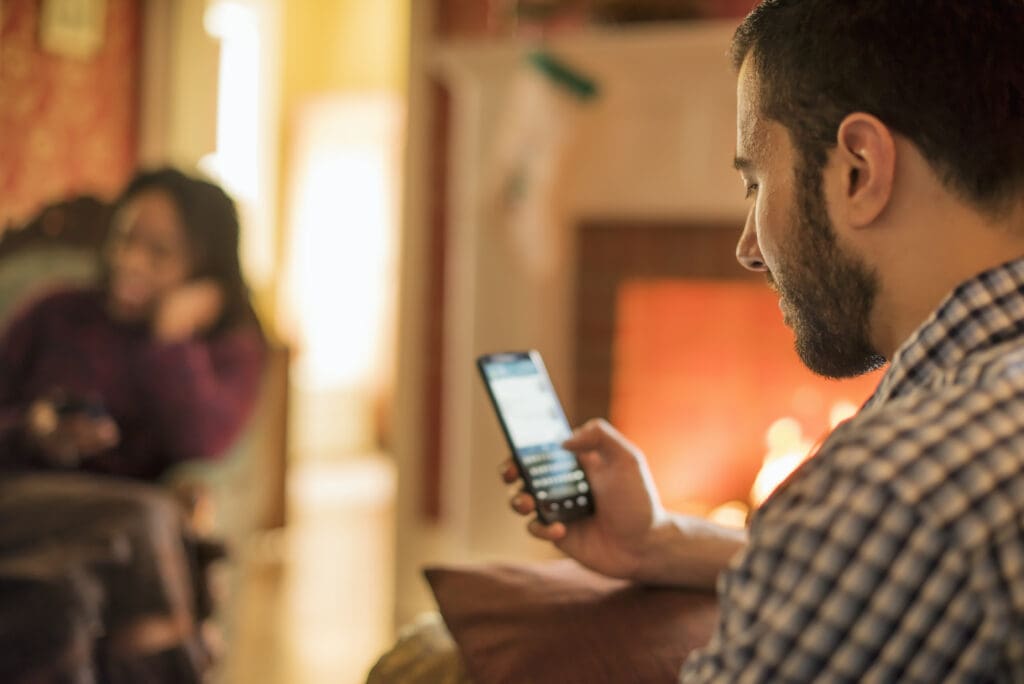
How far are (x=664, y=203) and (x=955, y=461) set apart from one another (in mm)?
2470

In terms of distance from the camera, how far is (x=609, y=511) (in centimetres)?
98

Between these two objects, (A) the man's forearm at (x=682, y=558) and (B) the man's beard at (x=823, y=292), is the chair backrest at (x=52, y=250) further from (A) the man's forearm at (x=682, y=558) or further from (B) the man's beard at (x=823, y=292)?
(B) the man's beard at (x=823, y=292)

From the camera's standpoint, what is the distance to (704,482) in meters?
2.97

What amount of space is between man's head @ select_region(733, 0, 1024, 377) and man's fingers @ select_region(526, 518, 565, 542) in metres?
0.31

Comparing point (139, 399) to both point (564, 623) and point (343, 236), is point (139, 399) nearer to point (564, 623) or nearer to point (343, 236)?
point (564, 623)

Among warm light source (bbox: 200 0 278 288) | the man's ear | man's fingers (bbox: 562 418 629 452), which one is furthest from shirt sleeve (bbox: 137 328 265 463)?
warm light source (bbox: 200 0 278 288)

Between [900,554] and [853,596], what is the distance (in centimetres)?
3

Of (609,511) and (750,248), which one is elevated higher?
(750,248)

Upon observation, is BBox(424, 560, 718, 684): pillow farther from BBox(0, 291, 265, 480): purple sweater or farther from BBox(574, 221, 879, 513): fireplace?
BBox(574, 221, 879, 513): fireplace

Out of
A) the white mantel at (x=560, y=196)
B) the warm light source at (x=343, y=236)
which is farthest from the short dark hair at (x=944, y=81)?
the warm light source at (x=343, y=236)

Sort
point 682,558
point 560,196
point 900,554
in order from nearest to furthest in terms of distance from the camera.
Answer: point 900,554
point 682,558
point 560,196

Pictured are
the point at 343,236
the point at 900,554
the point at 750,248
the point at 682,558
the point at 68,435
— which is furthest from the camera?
the point at 343,236

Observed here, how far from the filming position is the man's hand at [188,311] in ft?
6.88

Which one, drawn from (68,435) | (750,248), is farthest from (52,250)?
(750,248)
